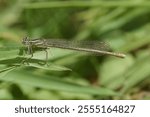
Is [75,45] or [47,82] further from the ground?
[75,45]

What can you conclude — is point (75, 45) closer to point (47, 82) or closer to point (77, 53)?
point (77, 53)

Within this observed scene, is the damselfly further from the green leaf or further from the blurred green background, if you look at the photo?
the green leaf

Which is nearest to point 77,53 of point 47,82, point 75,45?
point 75,45

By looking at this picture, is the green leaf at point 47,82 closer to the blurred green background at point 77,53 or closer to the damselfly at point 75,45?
the blurred green background at point 77,53

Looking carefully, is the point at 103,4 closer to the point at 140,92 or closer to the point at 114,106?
the point at 140,92

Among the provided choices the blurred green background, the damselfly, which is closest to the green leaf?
the blurred green background

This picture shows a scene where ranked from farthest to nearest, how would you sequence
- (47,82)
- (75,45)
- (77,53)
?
1. (77,53)
2. (75,45)
3. (47,82)

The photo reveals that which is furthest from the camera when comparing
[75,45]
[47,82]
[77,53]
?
[77,53]
